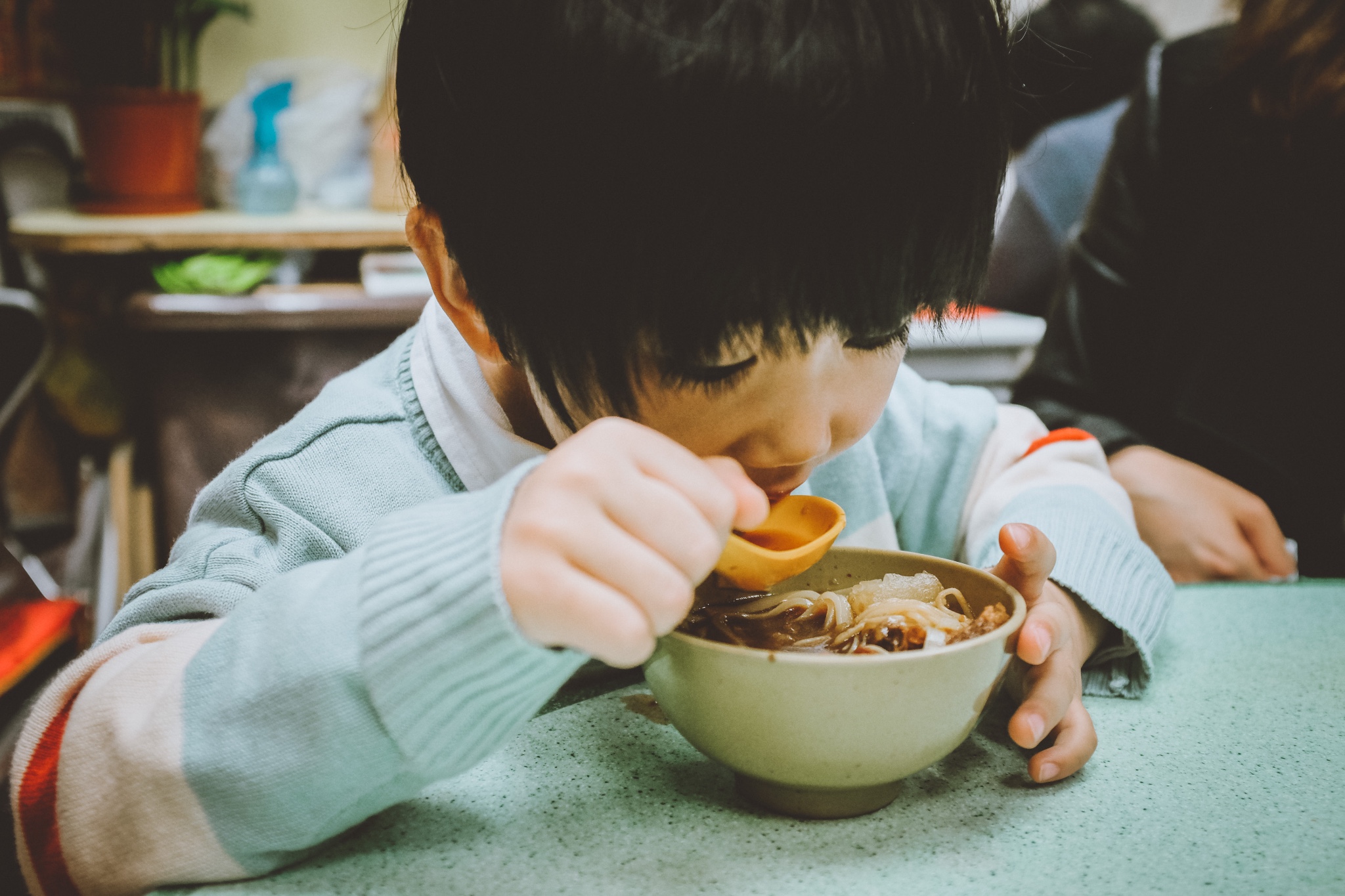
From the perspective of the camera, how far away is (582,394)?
0.59m

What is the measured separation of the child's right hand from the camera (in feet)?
1.45

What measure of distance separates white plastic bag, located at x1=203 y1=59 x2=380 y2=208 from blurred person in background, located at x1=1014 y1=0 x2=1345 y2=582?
1817 millimetres

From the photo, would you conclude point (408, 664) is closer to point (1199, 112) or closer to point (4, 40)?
point (1199, 112)

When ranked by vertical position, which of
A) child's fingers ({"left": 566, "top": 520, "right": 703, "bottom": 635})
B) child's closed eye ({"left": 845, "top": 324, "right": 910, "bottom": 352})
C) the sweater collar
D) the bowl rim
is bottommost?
the sweater collar

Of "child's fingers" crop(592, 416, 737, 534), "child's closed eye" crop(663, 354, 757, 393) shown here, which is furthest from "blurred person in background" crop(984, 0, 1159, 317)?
"child's fingers" crop(592, 416, 737, 534)

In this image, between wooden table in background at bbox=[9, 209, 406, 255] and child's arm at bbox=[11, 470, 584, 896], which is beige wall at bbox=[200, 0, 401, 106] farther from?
child's arm at bbox=[11, 470, 584, 896]

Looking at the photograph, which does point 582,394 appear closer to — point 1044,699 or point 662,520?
point 662,520

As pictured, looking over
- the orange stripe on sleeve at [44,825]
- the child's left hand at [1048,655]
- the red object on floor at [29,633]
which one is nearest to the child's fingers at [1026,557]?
the child's left hand at [1048,655]

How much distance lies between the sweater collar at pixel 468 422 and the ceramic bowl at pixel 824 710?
300 millimetres

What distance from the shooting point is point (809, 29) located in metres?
0.51

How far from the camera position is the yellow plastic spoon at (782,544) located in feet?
1.80

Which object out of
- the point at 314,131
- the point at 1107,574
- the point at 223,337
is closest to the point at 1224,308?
the point at 1107,574

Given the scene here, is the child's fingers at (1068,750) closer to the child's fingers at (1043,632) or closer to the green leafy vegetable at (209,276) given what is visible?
the child's fingers at (1043,632)

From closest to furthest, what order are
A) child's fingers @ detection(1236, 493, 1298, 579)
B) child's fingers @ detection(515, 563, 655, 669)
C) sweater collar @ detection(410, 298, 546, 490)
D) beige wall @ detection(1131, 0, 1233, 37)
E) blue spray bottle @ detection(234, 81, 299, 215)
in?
child's fingers @ detection(515, 563, 655, 669), sweater collar @ detection(410, 298, 546, 490), child's fingers @ detection(1236, 493, 1298, 579), blue spray bottle @ detection(234, 81, 299, 215), beige wall @ detection(1131, 0, 1233, 37)
